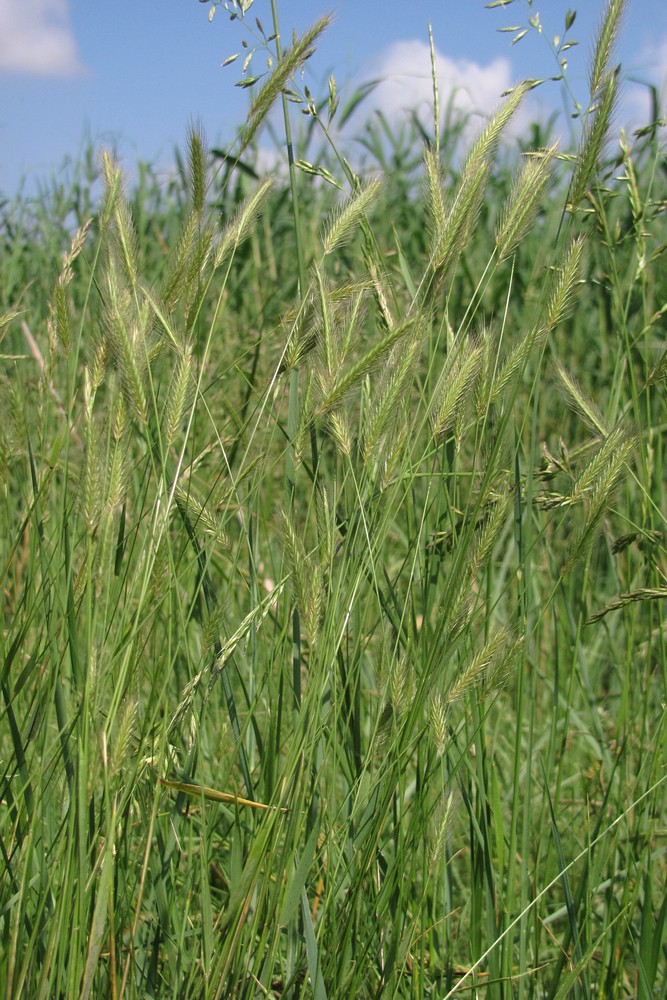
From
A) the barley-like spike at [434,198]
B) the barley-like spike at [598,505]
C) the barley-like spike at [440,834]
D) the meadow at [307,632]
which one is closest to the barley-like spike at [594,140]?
the meadow at [307,632]

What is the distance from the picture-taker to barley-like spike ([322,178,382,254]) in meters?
0.98

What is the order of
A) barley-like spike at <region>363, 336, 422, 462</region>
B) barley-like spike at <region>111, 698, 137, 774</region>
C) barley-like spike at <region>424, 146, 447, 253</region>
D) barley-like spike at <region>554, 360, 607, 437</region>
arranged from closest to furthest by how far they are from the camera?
barley-like spike at <region>111, 698, 137, 774</region> < barley-like spike at <region>363, 336, 422, 462</region> < barley-like spike at <region>424, 146, 447, 253</region> < barley-like spike at <region>554, 360, 607, 437</region>

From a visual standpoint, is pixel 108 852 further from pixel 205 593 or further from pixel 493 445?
pixel 493 445

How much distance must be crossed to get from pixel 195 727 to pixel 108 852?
8.9 inches

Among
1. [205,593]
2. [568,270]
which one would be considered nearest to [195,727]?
[205,593]

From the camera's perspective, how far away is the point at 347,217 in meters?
0.99

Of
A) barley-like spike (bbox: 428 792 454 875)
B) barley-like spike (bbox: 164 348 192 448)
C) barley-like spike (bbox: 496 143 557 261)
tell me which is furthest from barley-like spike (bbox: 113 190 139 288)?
barley-like spike (bbox: 428 792 454 875)

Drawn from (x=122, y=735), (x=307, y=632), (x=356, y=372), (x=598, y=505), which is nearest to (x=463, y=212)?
(x=356, y=372)

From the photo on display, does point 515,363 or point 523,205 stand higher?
point 523,205

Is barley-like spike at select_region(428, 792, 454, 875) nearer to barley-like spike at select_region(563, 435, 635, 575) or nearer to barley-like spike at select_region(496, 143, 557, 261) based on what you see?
Result: barley-like spike at select_region(563, 435, 635, 575)

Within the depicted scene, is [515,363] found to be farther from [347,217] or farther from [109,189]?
[109,189]

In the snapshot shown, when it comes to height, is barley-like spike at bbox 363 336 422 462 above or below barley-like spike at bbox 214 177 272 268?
below

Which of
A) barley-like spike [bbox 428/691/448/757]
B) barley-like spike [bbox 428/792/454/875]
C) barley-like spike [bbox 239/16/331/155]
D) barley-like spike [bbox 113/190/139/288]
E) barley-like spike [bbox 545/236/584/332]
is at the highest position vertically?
barley-like spike [bbox 239/16/331/155]

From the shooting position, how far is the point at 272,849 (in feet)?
2.71
